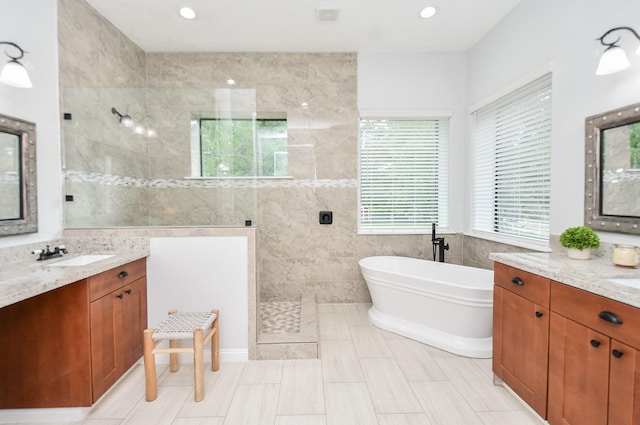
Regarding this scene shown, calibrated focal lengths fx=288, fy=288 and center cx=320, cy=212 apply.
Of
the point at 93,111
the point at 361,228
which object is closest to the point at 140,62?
the point at 93,111

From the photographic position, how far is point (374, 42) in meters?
3.25

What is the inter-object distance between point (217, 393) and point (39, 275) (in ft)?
4.16

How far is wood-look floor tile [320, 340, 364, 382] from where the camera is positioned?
6.91 ft

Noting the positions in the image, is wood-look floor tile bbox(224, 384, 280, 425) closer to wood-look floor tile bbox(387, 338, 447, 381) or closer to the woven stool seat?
the woven stool seat

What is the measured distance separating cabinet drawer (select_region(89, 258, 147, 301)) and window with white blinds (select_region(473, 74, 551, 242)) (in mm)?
3331

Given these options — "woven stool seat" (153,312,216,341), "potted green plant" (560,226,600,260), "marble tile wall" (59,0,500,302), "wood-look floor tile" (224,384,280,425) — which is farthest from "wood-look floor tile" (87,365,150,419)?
"potted green plant" (560,226,600,260)

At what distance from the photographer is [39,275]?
1.55 meters

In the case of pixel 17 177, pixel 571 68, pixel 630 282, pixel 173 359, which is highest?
pixel 571 68

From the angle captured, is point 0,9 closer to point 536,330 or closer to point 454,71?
point 536,330

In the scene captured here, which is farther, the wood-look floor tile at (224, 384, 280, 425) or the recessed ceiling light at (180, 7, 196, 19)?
the recessed ceiling light at (180, 7, 196, 19)

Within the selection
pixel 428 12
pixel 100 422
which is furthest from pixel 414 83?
pixel 100 422

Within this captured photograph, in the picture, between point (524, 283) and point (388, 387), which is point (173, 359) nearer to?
point (388, 387)

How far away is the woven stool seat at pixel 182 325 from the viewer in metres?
1.84

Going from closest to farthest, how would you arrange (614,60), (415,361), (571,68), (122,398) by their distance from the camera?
(614,60), (122,398), (571,68), (415,361)
